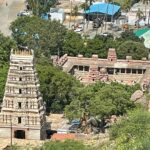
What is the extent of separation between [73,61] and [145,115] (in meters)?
35.0

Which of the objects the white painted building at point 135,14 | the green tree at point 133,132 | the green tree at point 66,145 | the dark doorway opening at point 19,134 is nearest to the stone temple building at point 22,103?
the dark doorway opening at point 19,134

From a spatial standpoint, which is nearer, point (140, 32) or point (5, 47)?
point (5, 47)

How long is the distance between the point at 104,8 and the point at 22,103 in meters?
57.8

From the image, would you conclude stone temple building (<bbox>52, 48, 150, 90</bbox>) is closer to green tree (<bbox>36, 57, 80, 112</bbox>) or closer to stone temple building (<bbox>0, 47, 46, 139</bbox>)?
green tree (<bbox>36, 57, 80, 112</bbox>)

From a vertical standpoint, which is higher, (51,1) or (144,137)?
(51,1)

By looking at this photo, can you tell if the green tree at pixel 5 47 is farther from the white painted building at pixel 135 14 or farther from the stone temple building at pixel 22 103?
the white painted building at pixel 135 14

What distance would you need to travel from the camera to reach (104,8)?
431 feet

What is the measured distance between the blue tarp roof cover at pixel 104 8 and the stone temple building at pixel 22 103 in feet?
180

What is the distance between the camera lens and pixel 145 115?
67250 mm

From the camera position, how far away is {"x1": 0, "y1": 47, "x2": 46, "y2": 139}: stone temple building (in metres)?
75.1

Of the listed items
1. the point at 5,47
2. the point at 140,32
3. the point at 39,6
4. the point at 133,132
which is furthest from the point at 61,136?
the point at 39,6

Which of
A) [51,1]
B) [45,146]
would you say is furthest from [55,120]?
[51,1]

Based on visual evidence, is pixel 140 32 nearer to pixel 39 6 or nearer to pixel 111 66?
pixel 39 6

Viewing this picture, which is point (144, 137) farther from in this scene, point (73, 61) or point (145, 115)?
point (73, 61)
